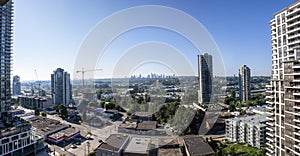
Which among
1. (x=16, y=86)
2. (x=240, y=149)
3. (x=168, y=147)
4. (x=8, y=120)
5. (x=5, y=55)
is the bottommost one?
(x=240, y=149)

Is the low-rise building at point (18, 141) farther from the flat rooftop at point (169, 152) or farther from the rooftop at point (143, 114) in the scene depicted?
the flat rooftop at point (169, 152)

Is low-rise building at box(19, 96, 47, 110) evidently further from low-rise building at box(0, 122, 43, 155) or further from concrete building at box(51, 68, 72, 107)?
low-rise building at box(0, 122, 43, 155)

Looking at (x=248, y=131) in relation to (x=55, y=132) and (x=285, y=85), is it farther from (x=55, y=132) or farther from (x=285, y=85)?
(x=55, y=132)

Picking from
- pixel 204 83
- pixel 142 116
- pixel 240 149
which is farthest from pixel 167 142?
pixel 204 83

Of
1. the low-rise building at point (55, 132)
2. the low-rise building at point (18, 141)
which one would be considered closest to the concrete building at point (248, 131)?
the low-rise building at point (55, 132)


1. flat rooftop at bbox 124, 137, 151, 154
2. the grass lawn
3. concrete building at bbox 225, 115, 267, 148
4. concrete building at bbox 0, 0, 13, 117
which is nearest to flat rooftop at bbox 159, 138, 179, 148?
flat rooftop at bbox 124, 137, 151, 154

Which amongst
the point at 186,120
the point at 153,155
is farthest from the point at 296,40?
the point at 186,120

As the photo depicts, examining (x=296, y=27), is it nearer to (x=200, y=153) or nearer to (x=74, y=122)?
(x=200, y=153)
